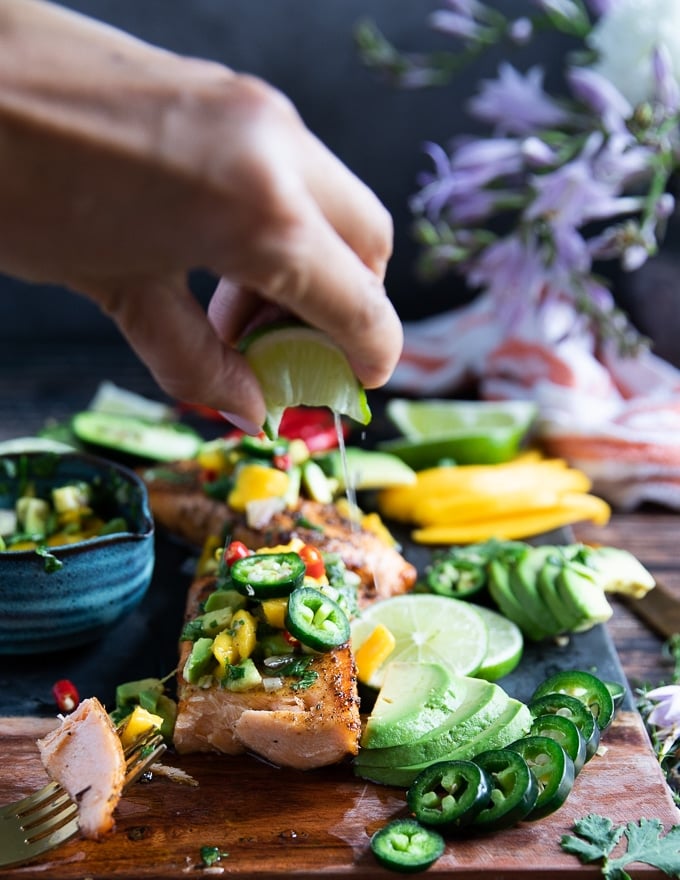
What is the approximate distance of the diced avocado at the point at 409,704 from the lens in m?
3.04

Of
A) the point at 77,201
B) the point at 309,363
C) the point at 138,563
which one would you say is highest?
the point at 77,201

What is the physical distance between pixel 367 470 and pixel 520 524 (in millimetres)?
687

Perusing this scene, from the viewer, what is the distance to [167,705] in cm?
325

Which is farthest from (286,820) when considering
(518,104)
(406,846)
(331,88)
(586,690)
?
(331,88)

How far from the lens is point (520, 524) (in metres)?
4.50

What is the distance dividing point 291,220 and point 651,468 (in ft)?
10.5

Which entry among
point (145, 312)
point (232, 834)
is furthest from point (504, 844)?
point (145, 312)

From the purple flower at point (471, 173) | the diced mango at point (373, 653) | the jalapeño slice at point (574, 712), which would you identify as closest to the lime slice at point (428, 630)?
the diced mango at point (373, 653)

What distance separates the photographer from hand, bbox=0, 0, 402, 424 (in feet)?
6.50

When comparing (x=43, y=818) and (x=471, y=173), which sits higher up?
(x=471, y=173)

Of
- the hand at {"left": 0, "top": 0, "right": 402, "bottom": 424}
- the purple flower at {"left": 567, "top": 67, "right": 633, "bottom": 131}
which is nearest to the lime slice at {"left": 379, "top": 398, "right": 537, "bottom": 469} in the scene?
the purple flower at {"left": 567, "top": 67, "right": 633, "bottom": 131}

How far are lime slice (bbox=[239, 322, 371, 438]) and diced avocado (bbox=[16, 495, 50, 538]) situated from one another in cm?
126

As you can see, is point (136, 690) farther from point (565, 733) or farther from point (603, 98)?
point (603, 98)

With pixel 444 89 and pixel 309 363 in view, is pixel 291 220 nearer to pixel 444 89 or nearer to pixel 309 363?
pixel 309 363
